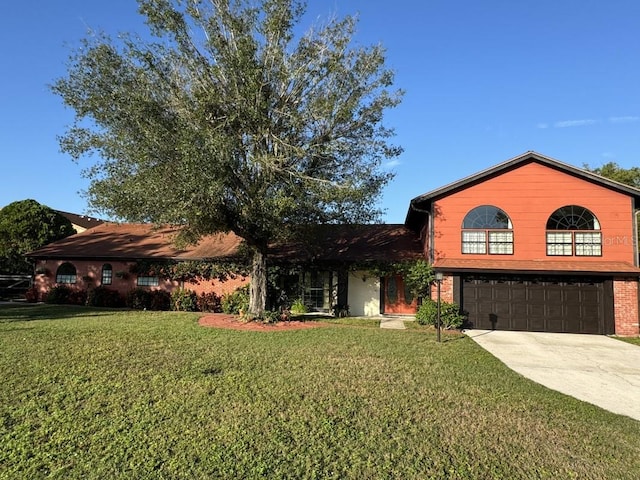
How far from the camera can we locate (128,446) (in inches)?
169

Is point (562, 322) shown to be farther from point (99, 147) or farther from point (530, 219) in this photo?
point (99, 147)

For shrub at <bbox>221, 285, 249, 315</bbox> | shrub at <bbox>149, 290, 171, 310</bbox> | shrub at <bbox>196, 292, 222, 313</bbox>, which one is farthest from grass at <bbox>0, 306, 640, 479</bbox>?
shrub at <bbox>149, 290, 171, 310</bbox>

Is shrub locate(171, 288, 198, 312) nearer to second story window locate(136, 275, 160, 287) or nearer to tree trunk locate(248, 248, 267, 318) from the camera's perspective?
second story window locate(136, 275, 160, 287)

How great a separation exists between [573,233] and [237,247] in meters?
14.3

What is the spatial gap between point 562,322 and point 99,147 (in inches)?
673

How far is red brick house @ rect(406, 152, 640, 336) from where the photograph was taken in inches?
567

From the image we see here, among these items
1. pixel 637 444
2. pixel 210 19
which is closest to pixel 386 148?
pixel 210 19

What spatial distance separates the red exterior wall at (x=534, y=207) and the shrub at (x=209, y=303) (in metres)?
9.90

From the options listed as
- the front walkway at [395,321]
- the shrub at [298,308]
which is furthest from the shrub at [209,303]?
the front walkway at [395,321]

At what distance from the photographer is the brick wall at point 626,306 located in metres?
14.2

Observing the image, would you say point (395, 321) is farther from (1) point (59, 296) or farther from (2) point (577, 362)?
(1) point (59, 296)

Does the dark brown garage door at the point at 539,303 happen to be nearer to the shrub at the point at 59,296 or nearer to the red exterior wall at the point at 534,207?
the red exterior wall at the point at 534,207

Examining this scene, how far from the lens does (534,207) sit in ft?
49.6

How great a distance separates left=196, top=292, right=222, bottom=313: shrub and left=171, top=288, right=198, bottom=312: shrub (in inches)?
7.3
